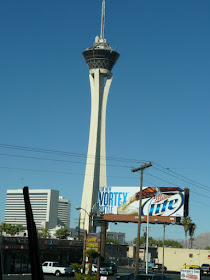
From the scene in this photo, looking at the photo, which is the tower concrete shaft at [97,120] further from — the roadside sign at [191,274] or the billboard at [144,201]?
the roadside sign at [191,274]

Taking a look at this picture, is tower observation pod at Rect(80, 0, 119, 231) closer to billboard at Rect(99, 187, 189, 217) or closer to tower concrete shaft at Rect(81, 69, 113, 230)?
tower concrete shaft at Rect(81, 69, 113, 230)

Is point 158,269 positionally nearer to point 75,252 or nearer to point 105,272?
point 75,252

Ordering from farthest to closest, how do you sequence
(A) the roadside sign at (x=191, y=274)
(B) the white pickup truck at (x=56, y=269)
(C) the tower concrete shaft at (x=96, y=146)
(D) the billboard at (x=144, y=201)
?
(C) the tower concrete shaft at (x=96, y=146) < (D) the billboard at (x=144, y=201) < (B) the white pickup truck at (x=56, y=269) < (A) the roadside sign at (x=191, y=274)

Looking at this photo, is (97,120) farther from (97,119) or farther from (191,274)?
(191,274)

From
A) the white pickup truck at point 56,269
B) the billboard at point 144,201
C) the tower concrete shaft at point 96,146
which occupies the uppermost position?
the tower concrete shaft at point 96,146

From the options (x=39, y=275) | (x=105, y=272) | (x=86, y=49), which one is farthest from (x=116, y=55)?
(x=39, y=275)

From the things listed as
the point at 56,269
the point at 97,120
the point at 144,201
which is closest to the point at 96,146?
the point at 97,120

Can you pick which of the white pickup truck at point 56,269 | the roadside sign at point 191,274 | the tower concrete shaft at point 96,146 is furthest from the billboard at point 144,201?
the tower concrete shaft at point 96,146
